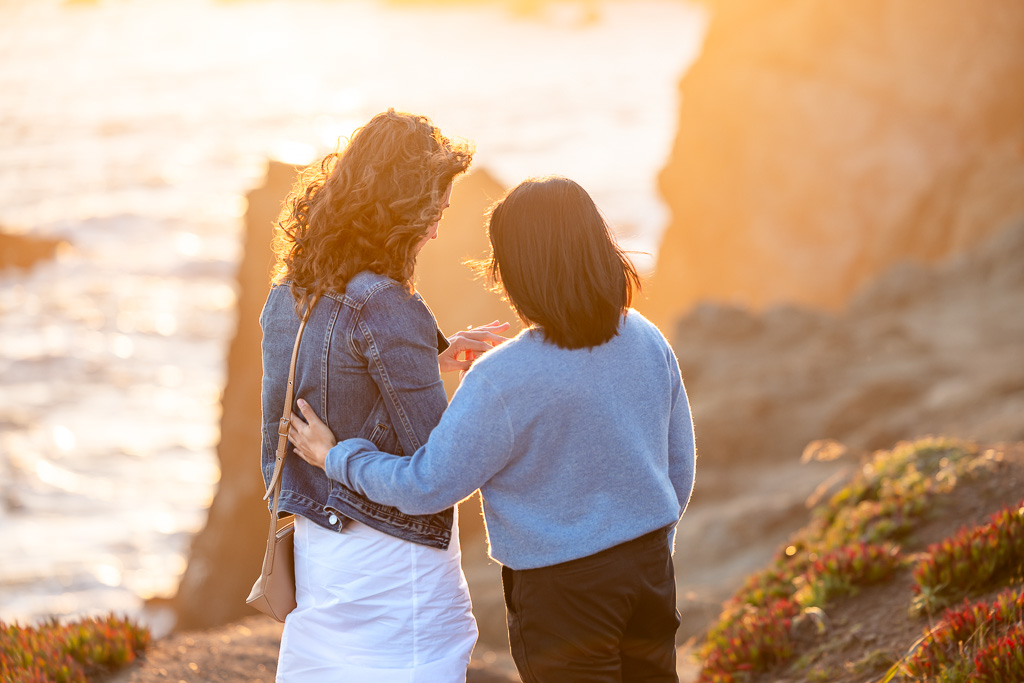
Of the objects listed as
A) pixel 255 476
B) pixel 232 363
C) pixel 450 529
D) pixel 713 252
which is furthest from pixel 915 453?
pixel 713 252

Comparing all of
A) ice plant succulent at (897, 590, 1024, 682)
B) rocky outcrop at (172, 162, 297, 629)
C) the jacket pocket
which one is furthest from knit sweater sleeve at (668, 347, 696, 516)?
rocky outcrop at (172, 162, 297, 629)

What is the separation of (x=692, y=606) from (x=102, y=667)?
14.6 feet

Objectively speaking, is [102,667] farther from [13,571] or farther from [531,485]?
[13,571]

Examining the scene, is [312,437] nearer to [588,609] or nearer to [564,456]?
[564,456]

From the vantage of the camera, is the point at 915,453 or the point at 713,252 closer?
the point at 915,453

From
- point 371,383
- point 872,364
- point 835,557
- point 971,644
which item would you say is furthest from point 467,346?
point 872,364

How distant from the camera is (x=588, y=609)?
279 centimetres

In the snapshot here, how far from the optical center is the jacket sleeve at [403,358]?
9.26ft

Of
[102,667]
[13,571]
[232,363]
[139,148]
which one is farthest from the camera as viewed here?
[139,148]

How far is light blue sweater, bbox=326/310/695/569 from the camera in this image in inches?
105

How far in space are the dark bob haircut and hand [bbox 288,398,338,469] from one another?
704 mm

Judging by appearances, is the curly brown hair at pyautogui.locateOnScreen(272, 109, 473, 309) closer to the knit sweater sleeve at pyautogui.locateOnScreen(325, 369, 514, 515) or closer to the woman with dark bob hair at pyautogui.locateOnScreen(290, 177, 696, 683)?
the woman with dark bob hair at pyautogui.locateOnScreen(290, 177, 696, 683)

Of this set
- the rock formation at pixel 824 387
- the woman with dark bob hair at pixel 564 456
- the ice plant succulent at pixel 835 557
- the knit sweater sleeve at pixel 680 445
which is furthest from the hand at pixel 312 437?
the rock formation at pixel 824 387

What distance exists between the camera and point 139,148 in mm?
72438
